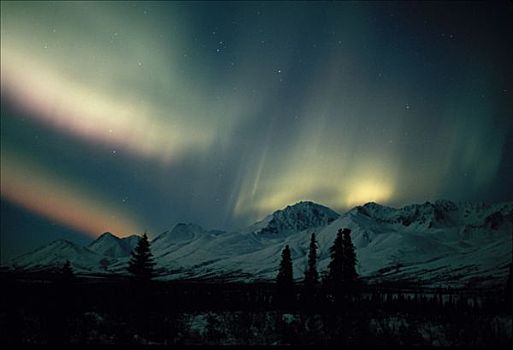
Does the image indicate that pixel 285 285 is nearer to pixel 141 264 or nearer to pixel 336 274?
pixel 336 274

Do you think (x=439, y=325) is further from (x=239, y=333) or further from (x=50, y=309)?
(x=50, y=309)

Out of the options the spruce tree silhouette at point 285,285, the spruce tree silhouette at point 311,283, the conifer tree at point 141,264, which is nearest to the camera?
the conifer tree at point 141,264

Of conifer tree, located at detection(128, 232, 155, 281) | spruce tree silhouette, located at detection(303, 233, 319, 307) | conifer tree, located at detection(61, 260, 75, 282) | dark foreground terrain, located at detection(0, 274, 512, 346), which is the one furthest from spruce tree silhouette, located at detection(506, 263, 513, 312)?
conifer tree, located at detection(61, 260, 75, 282)

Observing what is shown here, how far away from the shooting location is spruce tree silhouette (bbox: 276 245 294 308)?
48.8 metres

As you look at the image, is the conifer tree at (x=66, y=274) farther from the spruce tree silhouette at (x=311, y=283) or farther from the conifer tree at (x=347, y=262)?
the conifer tree at (x=347, y=262)

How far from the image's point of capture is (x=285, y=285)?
5038 cm

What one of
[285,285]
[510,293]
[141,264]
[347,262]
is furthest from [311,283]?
[510,293]

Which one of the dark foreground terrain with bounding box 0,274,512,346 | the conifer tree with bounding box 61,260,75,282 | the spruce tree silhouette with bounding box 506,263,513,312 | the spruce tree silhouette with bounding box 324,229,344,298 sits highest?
the spruce tree silhouette with bounding box 324,229,344,298

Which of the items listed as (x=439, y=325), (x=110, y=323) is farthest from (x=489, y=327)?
(x=110, y=323)

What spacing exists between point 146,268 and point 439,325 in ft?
69.7

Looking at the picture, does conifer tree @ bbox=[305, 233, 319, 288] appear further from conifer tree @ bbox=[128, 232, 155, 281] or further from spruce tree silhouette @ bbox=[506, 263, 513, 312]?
spruce tree silhouette @ bbox=[506, 263, 513, 312]

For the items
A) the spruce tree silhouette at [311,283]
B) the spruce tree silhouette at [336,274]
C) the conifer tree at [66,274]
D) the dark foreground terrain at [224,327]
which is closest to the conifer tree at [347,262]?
the spruce tree silhouette at [336,274]

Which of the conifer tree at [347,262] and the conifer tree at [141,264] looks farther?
the conifer tree at [347,262]

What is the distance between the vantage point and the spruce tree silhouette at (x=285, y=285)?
48.8 meters
